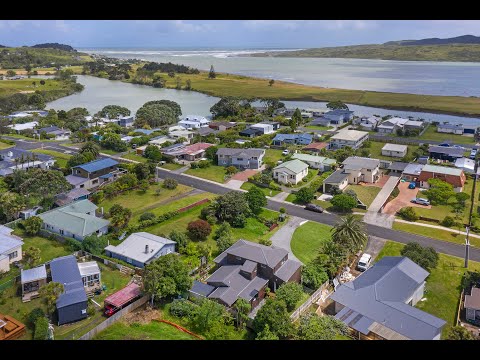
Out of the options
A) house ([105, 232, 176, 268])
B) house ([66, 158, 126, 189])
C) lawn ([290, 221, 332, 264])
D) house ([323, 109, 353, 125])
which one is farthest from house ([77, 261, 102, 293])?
house ([323, 109, 353, 125])

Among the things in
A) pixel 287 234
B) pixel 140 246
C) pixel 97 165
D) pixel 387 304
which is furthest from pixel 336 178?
pixel 97 165

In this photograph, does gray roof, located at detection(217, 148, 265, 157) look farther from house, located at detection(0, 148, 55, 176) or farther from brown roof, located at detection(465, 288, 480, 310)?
brown roof, located at detection(465, 288, 480, 310)

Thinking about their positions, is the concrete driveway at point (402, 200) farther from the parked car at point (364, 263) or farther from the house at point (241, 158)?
the house at point (241, 158)

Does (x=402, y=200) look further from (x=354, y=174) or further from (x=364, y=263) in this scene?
(x=364, y=263)
